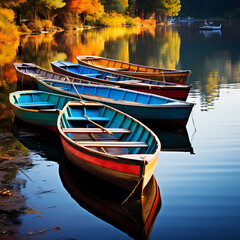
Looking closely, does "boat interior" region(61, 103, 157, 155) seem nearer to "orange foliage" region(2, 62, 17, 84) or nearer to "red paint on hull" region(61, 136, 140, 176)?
"red paint on hull" region(61, 136, 140, 176)

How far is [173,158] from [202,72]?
56.1 ft

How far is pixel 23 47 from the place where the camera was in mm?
40594

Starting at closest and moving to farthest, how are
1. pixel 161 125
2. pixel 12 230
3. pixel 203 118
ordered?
pixel 12 230 → pixel 161 125 → pixel 203 118

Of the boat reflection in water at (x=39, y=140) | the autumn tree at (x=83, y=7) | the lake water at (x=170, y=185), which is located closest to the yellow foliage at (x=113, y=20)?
the autumn tree at (x=83, y=7)

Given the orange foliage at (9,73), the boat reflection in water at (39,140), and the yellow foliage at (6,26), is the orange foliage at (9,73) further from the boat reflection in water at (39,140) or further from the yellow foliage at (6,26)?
the yellow foliage at (6,26)

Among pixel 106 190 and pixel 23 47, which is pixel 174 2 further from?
pixel 106 190

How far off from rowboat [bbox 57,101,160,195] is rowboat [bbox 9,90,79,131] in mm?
694

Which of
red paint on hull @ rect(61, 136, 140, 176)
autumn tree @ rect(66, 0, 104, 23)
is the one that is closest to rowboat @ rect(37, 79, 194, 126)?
red paint on hull @ rect(61, 136, 140, 176)

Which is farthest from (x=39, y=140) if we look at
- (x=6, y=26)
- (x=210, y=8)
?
(x=210, y=8)

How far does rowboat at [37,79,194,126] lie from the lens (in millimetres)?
13009

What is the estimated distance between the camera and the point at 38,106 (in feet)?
46.2

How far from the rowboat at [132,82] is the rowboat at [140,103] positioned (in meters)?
1.67

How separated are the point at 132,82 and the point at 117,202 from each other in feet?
32.0

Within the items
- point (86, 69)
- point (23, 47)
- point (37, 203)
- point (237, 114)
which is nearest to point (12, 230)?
point (37, 203)
